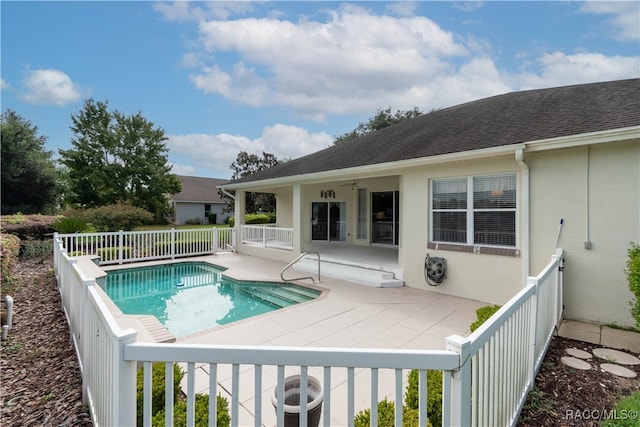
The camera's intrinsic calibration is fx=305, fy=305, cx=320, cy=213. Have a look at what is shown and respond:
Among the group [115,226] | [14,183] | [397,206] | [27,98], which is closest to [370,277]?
[397,206]

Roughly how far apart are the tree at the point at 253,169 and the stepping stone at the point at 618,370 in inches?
1040

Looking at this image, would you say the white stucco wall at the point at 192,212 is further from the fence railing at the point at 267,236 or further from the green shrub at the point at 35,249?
the fence railing at the point at 267,236

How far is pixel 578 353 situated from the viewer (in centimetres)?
436

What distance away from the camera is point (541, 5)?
8.97 meters

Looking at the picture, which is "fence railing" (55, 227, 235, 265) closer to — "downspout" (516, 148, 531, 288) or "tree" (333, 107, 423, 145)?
"downspout" (516, 148, 531, 288)

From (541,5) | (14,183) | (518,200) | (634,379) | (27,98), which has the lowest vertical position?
(634,379)

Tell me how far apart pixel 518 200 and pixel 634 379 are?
11.4ft

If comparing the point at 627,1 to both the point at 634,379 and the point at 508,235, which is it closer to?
the point at 508,235

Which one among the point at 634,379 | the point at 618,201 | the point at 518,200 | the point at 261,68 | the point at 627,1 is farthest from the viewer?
the point at 261,68

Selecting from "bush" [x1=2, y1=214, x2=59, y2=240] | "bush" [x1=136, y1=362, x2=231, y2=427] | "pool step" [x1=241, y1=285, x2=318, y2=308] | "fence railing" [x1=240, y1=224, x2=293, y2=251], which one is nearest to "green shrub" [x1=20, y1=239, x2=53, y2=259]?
"bush" [x1=2, y1=214, x2=59, y2=240]

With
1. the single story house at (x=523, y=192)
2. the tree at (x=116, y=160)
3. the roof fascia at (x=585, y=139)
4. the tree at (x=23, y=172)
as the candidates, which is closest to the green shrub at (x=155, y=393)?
the single story house at (x=523, y=192)

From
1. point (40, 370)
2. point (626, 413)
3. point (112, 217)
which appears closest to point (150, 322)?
point (40, 370)

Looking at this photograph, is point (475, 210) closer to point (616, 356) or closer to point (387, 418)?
point (616, 356)

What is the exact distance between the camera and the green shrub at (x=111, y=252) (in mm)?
11337
